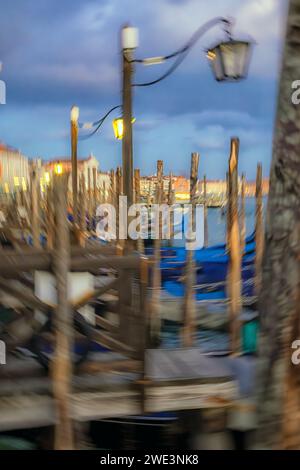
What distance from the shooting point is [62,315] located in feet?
8.90

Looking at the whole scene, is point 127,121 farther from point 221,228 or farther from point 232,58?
point 221,228

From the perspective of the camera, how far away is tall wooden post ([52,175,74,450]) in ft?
8.76

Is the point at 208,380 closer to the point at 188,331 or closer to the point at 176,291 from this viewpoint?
the point at 188,331

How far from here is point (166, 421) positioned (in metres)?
3.73

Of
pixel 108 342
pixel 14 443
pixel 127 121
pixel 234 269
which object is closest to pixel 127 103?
pixel 127 121

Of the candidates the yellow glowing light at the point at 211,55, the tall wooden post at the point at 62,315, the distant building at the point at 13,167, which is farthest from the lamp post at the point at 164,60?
the distant building at the point at 13,167

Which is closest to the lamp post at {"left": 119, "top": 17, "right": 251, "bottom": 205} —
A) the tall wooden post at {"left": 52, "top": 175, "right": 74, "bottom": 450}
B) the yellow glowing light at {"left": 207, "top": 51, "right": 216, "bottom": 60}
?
the yellow glowing light at {"left": 207, "top": 51, "right": 216, "bottom": 60}

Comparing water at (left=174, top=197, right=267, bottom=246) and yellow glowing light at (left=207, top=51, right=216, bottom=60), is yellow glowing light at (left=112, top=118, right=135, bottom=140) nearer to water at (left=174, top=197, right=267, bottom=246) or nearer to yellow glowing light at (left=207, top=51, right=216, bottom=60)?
yellow glowing light at (left=207, top=51, right=216, bottom=60)

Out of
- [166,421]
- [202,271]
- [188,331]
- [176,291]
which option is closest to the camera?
[166,421]

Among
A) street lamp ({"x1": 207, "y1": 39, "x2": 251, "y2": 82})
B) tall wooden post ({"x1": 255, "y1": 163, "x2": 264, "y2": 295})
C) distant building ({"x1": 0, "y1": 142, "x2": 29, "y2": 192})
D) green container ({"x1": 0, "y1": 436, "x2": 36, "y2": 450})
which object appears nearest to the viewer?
green container ({"x1": 0, "y1": 436, "x2": 36, "y2": 450})

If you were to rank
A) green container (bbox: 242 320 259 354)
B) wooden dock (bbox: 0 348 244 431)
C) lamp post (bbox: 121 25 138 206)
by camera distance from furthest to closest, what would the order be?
1. green container (bbox: 242 320 259 354)
2. lamp post (bbox: 121 25 138 206)
3. wooden dock (bbox: 0 348 244 431)

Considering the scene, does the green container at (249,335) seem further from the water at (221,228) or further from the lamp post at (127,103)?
the water at (221,228)

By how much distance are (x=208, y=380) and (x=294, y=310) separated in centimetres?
108
